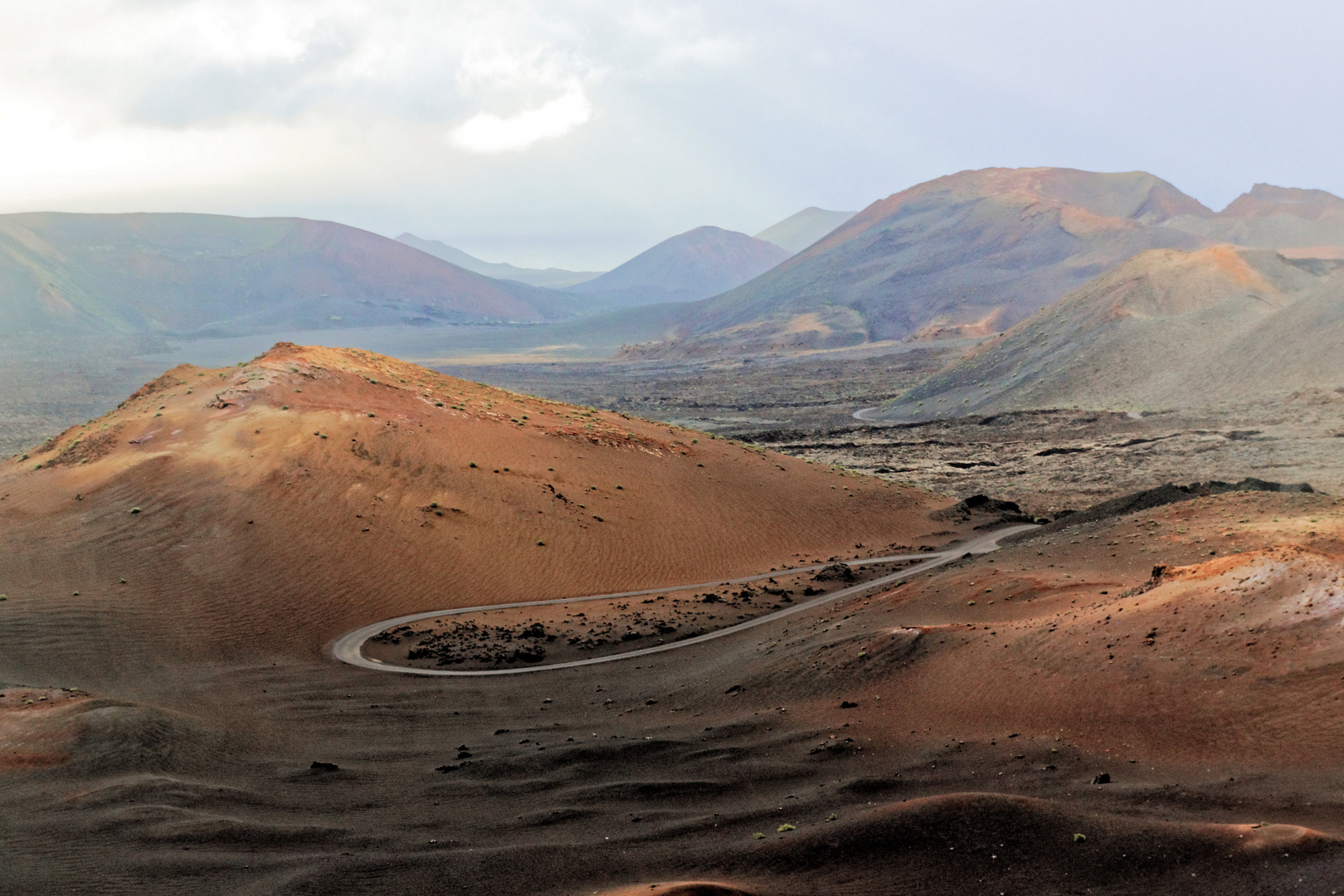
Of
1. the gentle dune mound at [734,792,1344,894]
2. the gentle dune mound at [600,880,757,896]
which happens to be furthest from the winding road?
the gentle dune mound at [600,880,757,896]

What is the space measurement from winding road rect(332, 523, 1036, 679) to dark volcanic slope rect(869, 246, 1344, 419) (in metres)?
34.9

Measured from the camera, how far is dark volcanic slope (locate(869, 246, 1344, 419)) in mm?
59344

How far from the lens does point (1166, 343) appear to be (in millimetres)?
69938

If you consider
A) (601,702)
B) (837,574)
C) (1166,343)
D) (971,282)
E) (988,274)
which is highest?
(988,274)

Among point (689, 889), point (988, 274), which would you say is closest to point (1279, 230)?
point (988, 274)

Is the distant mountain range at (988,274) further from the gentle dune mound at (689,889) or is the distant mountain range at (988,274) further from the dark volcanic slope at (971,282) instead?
the gentle dune mound at (689,889)

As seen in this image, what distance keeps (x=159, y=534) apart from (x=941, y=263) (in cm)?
17891

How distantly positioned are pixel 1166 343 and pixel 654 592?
57.0 meters

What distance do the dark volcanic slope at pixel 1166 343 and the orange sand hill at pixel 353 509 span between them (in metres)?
34.0

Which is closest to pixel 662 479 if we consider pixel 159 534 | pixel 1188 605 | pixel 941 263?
pixel 159 534

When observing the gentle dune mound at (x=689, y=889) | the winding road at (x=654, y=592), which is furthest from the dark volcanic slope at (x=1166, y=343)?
the gentle dune mound at (x=689, y=889)

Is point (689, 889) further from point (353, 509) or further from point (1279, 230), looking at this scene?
point (1279, 230)

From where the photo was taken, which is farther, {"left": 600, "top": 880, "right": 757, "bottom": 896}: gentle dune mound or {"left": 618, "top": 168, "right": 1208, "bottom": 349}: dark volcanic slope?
{"left": 618, "top": 168, "right": 1208, "bottom": 349}: dark volcanic slope

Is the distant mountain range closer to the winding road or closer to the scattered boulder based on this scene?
the winding road
